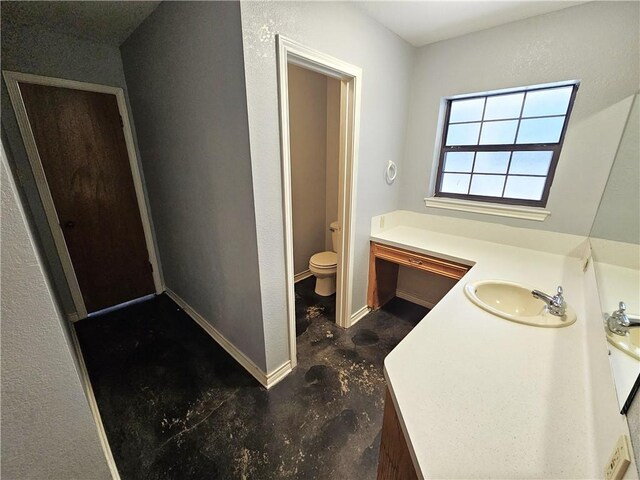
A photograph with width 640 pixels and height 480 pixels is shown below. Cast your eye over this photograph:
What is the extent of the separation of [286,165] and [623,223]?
170 cm

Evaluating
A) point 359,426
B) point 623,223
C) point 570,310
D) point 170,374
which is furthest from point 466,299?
point 170,374

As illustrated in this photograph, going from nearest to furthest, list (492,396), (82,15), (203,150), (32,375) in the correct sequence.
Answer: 1. (32,375)
2. (492,396)
3. (203,150)
4. (82,15)

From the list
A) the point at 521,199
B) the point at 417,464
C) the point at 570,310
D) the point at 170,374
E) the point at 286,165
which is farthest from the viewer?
the point at 521,199

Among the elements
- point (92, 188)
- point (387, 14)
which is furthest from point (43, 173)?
point (387, 14)

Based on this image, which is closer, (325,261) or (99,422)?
(99,422)

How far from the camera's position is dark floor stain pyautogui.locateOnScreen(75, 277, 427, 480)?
126cm

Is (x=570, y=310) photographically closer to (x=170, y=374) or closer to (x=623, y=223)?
(x=623, y=223)

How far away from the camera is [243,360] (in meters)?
1.84

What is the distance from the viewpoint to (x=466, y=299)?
124cm

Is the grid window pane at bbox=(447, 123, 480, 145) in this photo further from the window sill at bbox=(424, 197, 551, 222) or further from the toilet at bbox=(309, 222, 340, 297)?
the toilet at bbox=(309, 222, 340, 297)

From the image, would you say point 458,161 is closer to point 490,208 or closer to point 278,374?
point 490,208

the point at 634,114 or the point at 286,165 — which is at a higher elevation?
the point at 634,114

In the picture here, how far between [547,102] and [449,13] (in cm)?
93

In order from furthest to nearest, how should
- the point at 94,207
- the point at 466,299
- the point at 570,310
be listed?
the point at 94,207 → the point at 466,299 → the point at 570,310
